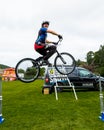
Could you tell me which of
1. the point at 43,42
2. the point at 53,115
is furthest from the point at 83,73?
the point at 43,42

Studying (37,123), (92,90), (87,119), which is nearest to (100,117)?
(87,119)

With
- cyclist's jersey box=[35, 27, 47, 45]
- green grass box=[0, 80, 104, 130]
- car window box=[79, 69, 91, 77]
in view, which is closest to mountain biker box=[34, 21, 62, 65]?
cyclist's jersey box=[35, 27, 47, 45]

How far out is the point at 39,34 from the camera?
741 cm

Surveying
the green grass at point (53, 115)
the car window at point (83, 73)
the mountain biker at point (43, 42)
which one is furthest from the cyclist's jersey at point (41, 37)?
the car window at point (83, 73)

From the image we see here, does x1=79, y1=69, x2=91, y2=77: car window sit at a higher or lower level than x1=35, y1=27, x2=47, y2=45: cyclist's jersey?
lower

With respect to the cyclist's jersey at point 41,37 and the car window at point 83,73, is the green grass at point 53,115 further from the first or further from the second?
the car window at point 83,73

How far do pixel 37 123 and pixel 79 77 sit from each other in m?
8.93

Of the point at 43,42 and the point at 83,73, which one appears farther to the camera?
the point at 83,73

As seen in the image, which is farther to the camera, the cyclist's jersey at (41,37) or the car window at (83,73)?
the car window at (83,73)

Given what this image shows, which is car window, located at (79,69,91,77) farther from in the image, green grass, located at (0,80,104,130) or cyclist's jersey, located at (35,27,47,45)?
cyclist's jersey, located at (35,27,47,45)

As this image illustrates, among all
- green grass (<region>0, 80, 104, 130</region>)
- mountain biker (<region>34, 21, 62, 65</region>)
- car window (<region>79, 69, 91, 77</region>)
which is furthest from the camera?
car window (<region>79, 69, 91, 77</region>)

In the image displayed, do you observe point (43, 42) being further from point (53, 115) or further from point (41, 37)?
point (53, 115)

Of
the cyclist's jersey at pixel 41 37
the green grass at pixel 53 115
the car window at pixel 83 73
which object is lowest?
the green grass at pixel 53 115

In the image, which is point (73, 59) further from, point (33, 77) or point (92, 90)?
point (92, 90)
